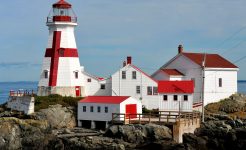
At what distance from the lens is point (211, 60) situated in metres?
48.8

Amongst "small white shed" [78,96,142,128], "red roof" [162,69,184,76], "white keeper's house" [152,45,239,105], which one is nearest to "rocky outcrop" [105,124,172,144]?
"small white shed" [78,96,142,128]

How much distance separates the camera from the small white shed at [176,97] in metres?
42.3

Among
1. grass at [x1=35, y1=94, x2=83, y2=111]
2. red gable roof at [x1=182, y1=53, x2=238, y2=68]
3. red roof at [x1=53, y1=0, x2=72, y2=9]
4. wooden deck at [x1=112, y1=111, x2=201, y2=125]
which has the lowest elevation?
wooden deck at [x1=112, y1=111, x2=201, y2=125]

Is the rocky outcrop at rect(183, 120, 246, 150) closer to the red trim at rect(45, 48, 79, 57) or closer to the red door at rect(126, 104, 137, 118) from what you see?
the red door at rect(126, 104, 137, 118)

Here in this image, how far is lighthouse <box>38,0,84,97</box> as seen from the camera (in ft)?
146

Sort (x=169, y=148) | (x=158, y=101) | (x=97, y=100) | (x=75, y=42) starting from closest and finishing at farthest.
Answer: (x=169, y=148) < (x=97, y=100) < (x=158, y=101) < (x=75, y=42)

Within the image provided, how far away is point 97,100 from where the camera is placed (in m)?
40.0

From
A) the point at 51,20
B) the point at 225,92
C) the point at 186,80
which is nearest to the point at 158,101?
the point at 186,80

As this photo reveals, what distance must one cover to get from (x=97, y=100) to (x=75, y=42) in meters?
7.96

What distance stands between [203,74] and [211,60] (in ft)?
14.3

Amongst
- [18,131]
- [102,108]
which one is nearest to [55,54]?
[102,108]

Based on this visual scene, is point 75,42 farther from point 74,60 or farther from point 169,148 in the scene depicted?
point 169,148

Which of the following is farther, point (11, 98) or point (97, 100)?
point (11, 98)

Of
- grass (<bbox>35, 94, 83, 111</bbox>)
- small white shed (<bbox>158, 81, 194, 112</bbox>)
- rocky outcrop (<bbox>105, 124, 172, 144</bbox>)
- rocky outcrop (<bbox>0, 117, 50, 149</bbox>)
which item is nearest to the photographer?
rocky outcrop (<bbox>0, 117, 50, 149</bbox>)
